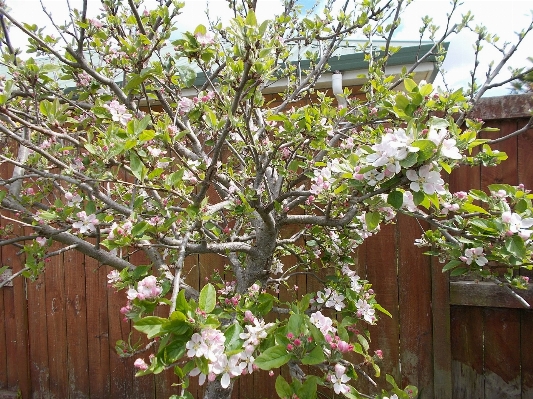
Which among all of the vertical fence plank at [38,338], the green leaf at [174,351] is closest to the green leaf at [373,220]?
the green leaf at [174,351]

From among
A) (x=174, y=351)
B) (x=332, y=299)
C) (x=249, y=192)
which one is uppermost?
(x=249, y=192)

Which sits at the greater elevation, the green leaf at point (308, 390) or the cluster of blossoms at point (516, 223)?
the cluster of blossoms at point (516, 223)

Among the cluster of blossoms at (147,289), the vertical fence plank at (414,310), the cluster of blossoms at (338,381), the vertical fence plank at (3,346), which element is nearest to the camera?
the cluster of blossoms at (147,289)

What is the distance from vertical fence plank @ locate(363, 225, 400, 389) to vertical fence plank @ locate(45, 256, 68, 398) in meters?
2.19

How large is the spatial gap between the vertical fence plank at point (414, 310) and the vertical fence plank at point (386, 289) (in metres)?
0.03

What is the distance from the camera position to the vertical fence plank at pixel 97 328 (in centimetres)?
287

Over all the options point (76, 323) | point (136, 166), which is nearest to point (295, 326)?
point (136, 166)

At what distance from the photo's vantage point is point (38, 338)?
308 centimetres

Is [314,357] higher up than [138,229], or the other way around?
[138,229]

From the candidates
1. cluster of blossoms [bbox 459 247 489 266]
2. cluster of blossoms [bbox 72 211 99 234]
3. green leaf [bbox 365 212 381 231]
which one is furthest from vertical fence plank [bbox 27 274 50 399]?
cluster of blossoms [bbox 459 247 489 266]

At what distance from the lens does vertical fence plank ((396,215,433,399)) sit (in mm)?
2178

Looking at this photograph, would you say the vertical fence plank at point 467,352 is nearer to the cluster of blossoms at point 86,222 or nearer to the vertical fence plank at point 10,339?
the cluster of blossoms at point 86,222

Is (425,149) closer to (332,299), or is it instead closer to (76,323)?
(332,299)

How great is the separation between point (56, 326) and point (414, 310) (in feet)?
8.33
